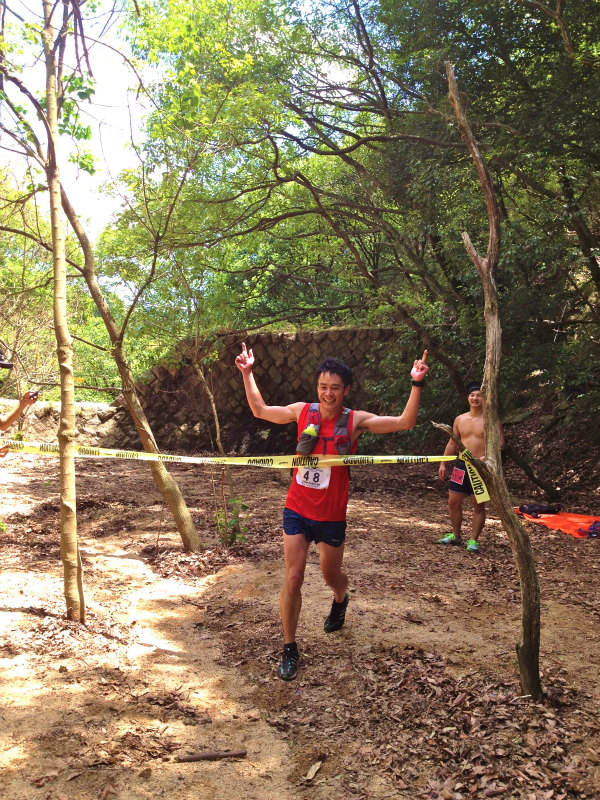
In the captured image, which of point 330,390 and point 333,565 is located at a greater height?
point 330,390

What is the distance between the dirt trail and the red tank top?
1010 mm

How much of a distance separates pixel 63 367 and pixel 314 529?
6.39 ft

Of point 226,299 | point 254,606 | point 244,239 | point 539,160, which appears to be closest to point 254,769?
point 254,606

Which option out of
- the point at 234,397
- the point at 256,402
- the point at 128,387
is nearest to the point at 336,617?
the point at 256,402

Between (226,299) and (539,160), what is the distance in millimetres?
4598

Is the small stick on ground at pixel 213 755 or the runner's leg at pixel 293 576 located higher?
the runner's leg at pixel 293 576

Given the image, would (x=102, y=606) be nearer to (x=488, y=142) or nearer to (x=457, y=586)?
(x=457, y=586)

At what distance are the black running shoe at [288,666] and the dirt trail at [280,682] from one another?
0.11 m

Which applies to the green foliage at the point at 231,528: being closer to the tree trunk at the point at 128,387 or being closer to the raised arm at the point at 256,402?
the tree trunk at the point at 128,387

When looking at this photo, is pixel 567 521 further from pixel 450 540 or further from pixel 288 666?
pixel 288 666

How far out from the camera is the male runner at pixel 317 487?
151 inches

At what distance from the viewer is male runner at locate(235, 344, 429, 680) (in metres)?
3.85

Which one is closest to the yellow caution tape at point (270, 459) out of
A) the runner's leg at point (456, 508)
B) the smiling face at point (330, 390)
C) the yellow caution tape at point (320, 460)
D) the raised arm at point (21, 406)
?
the yellow caution tape at point (320, 460)

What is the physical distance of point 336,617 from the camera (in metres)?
4.51
